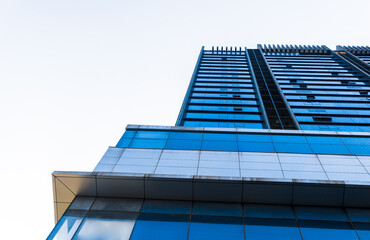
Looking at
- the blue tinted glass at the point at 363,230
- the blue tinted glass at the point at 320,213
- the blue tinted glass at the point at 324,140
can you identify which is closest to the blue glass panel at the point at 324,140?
the blue tinted glass at the point at 324,140

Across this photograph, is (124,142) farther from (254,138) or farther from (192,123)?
(192,123)

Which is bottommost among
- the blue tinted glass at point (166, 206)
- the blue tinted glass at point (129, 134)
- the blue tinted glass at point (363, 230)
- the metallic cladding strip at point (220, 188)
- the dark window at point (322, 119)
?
the blue tinted glass at point (363, 230)

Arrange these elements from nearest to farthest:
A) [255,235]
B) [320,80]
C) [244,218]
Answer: [255,235], [244,218], [320,80]

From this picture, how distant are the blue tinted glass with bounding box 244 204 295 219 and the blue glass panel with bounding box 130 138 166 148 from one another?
6.90 m

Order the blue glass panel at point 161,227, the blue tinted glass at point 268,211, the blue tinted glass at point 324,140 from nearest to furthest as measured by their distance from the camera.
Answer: the blue glass panel at point 161,227 < the blue tinted glass at point 268,211 < the blue tinted glass at point 324,140

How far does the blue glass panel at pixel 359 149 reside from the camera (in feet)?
52.5

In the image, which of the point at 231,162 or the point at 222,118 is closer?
the point at 231,162

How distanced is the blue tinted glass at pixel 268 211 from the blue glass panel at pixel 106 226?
16.1 feet

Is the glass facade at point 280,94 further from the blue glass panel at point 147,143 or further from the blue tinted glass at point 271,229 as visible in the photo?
the blue tinted glass at point 271,229

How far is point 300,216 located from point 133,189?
7321 millimetres

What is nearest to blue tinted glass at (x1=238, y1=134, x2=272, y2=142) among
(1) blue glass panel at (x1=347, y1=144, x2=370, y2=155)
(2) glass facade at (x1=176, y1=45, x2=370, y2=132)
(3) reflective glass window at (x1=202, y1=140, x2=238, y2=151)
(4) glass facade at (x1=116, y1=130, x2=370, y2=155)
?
(4) glass facade at (x1=116, y1=130, x2=370, y2=155)

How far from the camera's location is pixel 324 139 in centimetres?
1764

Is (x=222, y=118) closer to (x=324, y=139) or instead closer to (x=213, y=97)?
(x=213, y=97)

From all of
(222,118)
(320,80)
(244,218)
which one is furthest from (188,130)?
(320,80)
